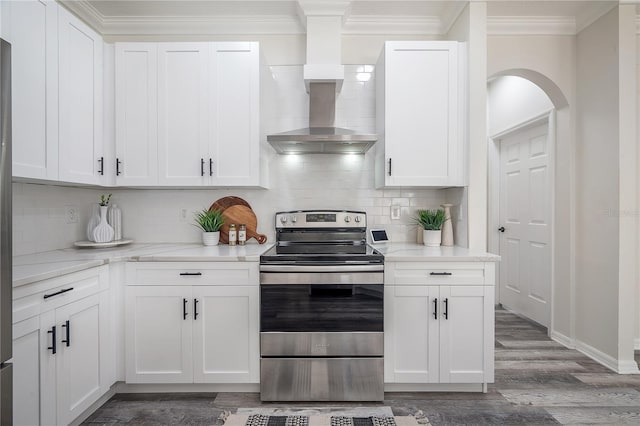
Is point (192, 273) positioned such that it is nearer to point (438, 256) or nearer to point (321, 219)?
point (321, 219)

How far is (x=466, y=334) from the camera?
2.28m

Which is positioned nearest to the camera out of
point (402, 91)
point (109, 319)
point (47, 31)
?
point (47, 31)

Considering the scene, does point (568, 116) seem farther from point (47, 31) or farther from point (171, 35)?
point (47, 31)

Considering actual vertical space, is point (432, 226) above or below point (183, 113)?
below

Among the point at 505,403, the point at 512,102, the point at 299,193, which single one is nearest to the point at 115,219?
the point at 299,193

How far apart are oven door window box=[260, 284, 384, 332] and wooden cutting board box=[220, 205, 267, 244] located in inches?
32.2

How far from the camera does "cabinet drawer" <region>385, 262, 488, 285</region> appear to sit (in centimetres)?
227

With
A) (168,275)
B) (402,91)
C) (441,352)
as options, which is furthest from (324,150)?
(441,352)

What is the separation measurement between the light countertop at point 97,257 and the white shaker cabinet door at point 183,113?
0.57 metres

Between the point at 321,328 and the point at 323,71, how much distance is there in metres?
1.89

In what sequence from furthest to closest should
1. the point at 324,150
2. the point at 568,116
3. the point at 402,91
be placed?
the point at 568,116, the point at 324,150, the point at 402,91

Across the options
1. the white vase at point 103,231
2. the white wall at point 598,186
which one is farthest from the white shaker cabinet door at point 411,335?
the white vase at point 103,231

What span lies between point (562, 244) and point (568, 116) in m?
1.15

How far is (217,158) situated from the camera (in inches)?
104
